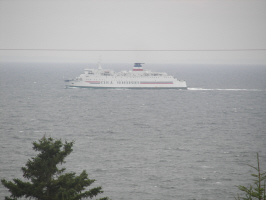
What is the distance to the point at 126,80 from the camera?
9188 cm

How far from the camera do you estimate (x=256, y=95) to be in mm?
82625

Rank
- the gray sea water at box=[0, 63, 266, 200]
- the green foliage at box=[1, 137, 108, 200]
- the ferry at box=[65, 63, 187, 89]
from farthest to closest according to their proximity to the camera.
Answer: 1. the ferry at box=[65, 63, 187, 89]
2. the gray sea water at box=[0, 63, 266, 200]
3. the green foliage at box=[1, 137, 108, 200]

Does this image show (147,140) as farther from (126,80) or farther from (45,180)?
(126,80)

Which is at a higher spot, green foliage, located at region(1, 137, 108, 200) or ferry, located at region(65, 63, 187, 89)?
ferry, located at region(65, 63, 187, 89)

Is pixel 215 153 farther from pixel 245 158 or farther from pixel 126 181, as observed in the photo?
pixel 126 181

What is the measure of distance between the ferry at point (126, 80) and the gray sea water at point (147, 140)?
16.6 meters

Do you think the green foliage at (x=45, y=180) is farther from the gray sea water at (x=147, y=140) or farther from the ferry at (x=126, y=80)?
the ferry at (x=126, y=80)

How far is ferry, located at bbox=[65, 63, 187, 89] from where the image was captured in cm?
8956

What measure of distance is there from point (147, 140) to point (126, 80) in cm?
5481

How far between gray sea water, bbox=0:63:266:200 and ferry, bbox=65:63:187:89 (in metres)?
16.6

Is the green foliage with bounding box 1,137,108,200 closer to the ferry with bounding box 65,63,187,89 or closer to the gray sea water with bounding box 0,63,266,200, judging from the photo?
the gray sea water with bounding box 0,63,266,200

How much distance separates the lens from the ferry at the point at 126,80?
89.6 m

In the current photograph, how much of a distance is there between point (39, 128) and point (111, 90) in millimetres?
46277

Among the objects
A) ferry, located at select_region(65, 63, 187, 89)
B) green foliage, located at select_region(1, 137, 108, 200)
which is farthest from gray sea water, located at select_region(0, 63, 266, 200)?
ferry, located at select_region(65, 63, 187, 89)
